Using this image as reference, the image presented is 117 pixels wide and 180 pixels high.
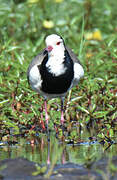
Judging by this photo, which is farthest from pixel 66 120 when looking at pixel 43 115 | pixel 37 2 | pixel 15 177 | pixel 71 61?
pixel 37 2

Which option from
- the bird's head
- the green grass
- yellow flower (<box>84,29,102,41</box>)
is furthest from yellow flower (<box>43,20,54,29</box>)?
the bird's head

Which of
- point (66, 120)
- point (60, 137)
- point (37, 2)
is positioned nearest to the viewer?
point (60, 137)

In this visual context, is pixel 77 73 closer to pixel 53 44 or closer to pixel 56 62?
pixel 56 62

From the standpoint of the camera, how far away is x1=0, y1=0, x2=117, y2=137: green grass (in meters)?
5.14

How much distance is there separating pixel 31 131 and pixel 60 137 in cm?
33

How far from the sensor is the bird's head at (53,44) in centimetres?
458

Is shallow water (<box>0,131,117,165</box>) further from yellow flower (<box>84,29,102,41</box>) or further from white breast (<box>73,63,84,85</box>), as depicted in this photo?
yellow flower (<box>84,29,102,41</box>)

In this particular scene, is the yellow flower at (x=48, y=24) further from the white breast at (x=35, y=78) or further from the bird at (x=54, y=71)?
the white breast at (x=35, y=78)

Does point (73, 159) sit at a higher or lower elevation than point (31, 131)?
lower

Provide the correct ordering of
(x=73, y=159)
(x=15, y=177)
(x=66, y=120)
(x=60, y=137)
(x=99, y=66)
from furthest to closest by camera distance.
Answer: (x=99, y=66) → (x=66, y=120) → (x=60, y=137) → (x=73, y=159) → (x=15, y=177)

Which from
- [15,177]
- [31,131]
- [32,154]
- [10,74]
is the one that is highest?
[10,74]

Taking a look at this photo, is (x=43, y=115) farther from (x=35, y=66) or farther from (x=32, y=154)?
(x=32, y=154)

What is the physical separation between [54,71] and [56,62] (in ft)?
0.33

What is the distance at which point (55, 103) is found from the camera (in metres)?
5.44
